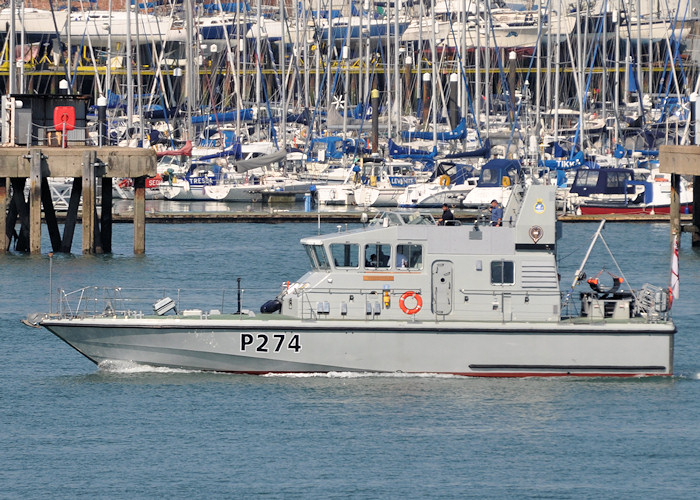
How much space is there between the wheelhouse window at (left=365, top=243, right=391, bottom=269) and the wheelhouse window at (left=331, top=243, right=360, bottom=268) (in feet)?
0.60

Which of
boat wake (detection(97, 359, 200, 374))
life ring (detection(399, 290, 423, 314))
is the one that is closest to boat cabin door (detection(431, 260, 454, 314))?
life ring (detection(399, 290, 423, 314))

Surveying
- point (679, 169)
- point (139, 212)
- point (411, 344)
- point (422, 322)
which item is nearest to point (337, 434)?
point (411, 344)

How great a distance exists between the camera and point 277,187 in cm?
7200

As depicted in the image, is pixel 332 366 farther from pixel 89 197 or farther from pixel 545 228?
pixel 89 197

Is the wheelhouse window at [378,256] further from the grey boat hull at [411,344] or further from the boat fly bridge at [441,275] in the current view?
the grey boat hull at [411,344]

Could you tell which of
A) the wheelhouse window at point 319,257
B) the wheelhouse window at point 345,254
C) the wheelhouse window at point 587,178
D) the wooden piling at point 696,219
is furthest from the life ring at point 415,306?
the wheelhouse window at point 587,178

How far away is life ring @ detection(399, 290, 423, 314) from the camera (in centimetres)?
2456

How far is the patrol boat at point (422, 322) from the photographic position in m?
24.4

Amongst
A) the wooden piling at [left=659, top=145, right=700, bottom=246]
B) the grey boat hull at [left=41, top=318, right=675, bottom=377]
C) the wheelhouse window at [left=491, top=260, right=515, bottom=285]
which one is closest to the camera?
the grey boat hull at [left=41, top=318, right=675, bottom=377]

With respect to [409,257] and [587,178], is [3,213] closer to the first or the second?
[409,257]

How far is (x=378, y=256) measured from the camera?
81.2 feet

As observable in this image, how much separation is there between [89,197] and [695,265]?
64.8ft

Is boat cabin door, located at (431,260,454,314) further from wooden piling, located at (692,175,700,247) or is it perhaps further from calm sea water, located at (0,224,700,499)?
wooden piling, located at (692,175,700,247)

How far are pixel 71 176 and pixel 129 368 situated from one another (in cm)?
1997
